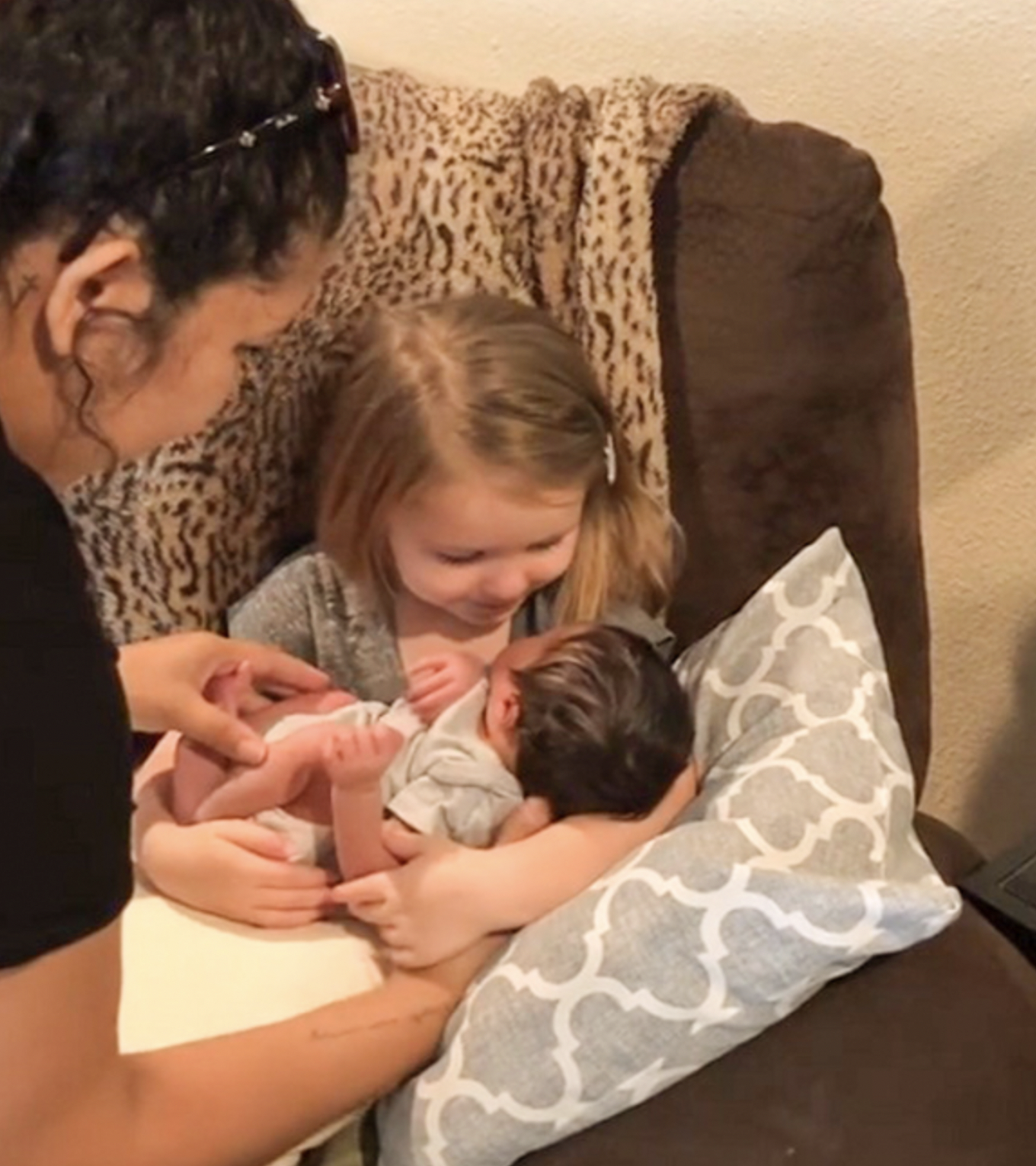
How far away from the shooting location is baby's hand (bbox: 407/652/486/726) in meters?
1.49

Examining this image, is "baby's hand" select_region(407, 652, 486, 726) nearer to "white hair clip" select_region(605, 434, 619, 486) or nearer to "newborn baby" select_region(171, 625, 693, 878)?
"newborn baby" select_region(171, 625, 693, 878)

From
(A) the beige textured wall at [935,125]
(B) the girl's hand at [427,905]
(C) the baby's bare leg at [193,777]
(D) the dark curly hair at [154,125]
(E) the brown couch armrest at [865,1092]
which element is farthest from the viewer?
(A) the beige textured wall at [935,125]

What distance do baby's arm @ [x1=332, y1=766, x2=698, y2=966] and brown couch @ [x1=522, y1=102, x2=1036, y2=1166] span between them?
0.53 ft

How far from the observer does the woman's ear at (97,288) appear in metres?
0.88

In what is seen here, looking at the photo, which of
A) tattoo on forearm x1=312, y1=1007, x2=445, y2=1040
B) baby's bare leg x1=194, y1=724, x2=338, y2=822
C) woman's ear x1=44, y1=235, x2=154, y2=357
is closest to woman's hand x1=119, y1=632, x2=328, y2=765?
baby's bare leg x1=194, y1=724, x2=338, y2=822

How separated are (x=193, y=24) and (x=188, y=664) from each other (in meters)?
0.62

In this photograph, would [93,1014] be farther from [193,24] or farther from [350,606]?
[350,606]

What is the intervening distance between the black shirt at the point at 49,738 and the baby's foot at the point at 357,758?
1.20 ft

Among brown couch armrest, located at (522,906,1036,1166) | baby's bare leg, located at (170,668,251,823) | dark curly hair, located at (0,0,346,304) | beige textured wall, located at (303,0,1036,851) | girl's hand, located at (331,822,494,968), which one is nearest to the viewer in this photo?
dark curly hair, located at (0,0,346,304)

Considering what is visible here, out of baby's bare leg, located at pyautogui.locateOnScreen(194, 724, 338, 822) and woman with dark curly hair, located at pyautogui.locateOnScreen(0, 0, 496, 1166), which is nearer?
woman with dark curly hair, located at pyautogui.locateOnScreen(0, 0, 496, 1166)

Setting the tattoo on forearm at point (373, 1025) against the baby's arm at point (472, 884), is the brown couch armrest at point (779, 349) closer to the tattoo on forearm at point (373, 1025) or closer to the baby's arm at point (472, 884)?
the baby's arm at point (472, 884)

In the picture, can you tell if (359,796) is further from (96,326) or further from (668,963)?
(96,326)

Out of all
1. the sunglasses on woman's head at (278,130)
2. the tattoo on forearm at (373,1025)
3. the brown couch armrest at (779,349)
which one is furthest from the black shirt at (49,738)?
the brown couch armrest at (779,349)

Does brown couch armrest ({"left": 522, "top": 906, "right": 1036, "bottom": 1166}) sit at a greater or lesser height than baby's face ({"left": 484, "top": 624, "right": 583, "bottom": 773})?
lesser
